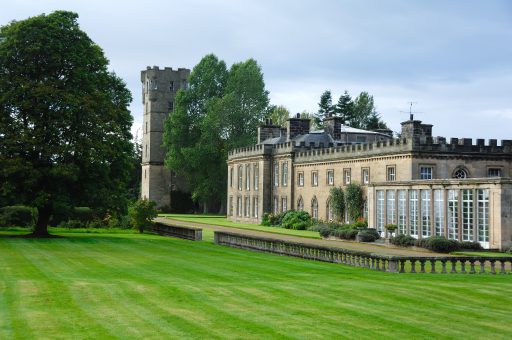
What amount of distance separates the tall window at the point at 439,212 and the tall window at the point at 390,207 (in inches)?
149

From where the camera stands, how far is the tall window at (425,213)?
3600 cm

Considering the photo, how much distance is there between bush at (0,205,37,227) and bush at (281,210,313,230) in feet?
60.5

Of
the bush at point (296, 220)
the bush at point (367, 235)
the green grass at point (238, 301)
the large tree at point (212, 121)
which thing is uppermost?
the large tree at point (212, 121)

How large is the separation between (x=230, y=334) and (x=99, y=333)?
2.03 m

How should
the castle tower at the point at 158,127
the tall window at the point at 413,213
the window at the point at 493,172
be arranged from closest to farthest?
the tall window at the point at 413,213 → the window at the point at 493,172 → the castle tower at the point at 158,127

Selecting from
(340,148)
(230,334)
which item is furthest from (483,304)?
(340,148)

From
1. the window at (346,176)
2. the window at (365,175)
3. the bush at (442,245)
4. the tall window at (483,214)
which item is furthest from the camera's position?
the window at (346,176)

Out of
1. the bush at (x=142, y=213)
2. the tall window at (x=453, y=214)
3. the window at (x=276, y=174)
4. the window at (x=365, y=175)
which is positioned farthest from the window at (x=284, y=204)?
the tall window at (x=453, y=214)

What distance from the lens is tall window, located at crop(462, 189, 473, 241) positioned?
3319 centimetres

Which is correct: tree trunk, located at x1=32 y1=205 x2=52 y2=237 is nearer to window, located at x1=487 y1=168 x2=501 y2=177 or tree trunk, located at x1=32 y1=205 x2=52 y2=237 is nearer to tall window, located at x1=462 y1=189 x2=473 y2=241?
tall window, located at x1=462 y1=189 x2=473 y2=241

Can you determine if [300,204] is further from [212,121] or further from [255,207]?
[212,121]

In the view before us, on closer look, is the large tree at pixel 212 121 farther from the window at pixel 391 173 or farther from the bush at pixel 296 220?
the window at pixel 391 173

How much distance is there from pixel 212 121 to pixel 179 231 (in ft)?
120

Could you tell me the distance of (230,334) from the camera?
1085 cm
